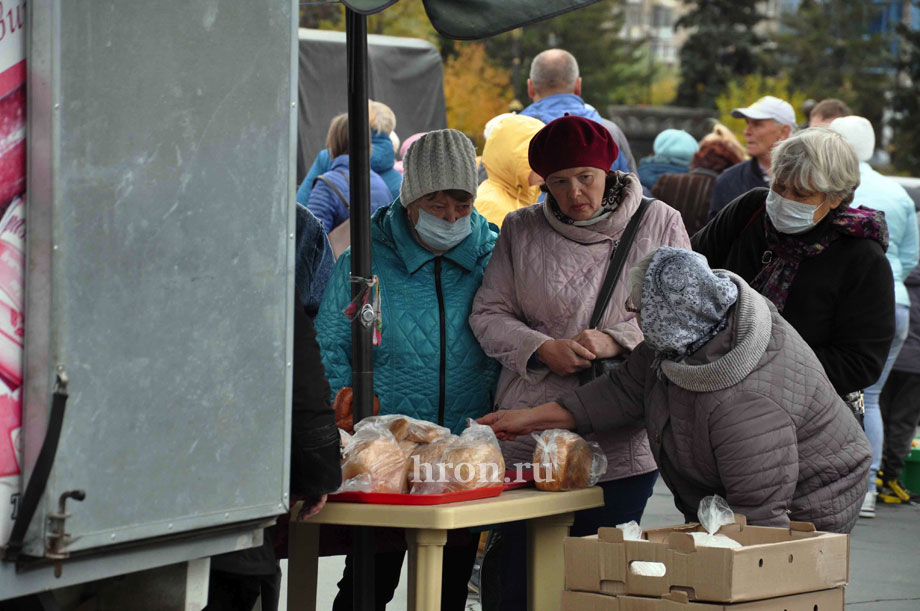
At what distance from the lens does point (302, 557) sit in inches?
140

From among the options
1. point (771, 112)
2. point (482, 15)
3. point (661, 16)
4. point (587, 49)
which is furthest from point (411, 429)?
point (661, 16)

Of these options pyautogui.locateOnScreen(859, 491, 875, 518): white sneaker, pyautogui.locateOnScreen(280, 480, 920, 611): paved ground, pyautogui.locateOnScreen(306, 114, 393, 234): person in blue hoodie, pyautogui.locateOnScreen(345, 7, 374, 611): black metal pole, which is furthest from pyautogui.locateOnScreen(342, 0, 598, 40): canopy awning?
pyautogui.locateOnScreen(859, 491, 875, 518): white sneaker

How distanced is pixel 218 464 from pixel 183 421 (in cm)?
13

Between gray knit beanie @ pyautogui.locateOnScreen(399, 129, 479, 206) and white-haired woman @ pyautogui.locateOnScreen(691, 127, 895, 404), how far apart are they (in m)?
0.94

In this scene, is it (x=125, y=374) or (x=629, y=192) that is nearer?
(x=125, y=374)

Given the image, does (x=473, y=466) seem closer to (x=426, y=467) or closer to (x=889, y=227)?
(x=426, y=467)

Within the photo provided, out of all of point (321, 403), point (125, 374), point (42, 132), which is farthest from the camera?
point (321, 403)

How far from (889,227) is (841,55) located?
1360 inches

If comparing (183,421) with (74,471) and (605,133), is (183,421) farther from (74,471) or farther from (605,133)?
(605,133)

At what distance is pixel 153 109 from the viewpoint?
2.30 metres

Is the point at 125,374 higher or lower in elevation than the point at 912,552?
higher

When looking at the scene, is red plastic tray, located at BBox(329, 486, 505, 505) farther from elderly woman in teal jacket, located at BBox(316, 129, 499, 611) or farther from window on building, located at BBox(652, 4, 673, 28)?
window on building, located at BBox(652, 4, 673, 28)

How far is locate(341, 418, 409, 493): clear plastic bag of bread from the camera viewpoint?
3.18 metres

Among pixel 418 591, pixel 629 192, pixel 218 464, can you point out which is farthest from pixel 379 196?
pixel 218 464
